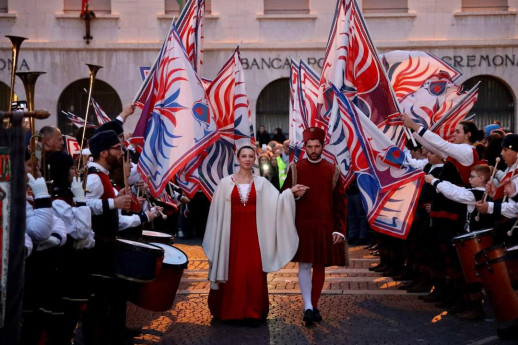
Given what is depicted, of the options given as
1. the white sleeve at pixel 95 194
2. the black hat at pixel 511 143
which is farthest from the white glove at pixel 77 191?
the black hat at pixel 511 143

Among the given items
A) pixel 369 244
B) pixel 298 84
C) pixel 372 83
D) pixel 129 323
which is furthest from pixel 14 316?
pixel 369 244

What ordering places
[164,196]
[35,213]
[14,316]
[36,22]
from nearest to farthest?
[14,316] → [35,213] → [164,196] → [36,22]

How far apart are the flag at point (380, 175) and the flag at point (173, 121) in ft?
5.38

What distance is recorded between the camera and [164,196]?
9898mm

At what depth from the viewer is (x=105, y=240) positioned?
21.8ft

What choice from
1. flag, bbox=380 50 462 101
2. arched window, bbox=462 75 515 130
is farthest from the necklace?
arched window, bbox=462 75 515 130

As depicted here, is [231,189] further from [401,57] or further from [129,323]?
[401,57]

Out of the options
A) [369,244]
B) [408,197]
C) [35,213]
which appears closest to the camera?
[35,213]

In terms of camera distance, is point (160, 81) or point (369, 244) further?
point (369, 244)

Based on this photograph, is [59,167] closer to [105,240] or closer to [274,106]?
[105,240]

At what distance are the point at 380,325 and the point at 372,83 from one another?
3.18 meters

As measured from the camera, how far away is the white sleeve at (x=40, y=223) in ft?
17.8

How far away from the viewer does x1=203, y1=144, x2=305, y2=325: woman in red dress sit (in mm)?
8609

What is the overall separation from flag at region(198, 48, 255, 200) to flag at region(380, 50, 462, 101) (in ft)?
9.90
